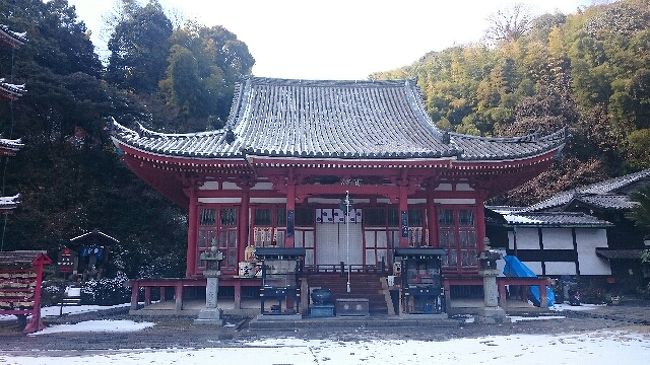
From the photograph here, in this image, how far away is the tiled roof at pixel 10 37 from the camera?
1661cm

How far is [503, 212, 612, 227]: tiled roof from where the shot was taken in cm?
2238

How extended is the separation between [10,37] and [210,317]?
12.2 meters

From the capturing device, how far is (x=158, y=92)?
131 feet

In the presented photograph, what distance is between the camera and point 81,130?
3269 centimetres

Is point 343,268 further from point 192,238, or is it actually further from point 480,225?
point 192,238

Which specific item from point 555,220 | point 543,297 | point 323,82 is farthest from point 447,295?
point 323,82

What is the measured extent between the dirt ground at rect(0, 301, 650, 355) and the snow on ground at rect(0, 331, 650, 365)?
72cm

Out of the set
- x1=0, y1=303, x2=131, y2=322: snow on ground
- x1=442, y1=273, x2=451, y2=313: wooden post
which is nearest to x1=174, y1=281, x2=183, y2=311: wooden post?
x1=0, y1=303, x2=131, y2=322: snow on ground

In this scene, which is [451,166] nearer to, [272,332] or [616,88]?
[272,332]

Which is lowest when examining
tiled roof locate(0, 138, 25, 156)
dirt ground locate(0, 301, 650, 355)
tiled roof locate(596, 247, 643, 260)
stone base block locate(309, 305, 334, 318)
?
dirt ground locate(0, 301, 650, 355)

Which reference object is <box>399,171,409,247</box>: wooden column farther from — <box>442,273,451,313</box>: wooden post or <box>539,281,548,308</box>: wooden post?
<box>539,281,548,308</box>: wooden post

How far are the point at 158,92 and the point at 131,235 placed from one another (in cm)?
1577

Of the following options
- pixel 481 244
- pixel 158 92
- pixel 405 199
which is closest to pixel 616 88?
pixel 481 244

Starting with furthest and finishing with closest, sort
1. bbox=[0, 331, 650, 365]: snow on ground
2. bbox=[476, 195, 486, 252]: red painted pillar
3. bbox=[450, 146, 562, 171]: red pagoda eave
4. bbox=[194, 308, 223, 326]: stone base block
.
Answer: bbox=[476, 195, 486, 252]: red painted pillar < bbox=[450, 146, 562, 171]: red pagoda eave < bbox=[194, 308, 223, 326]: stone base block < bbox=[0, 331, 650, 365]: snow on ground
